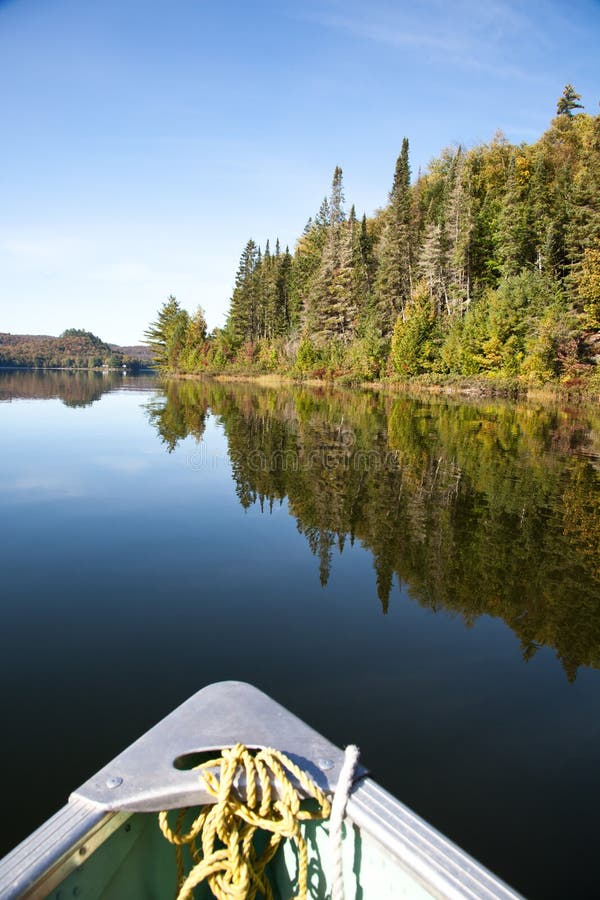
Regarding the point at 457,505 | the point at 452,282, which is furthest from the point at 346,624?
the point at 452,282

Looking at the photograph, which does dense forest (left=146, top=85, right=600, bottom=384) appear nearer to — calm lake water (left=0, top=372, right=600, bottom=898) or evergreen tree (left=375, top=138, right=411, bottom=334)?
evergreen tree (left=375, top=138, right=411, bottom=334)

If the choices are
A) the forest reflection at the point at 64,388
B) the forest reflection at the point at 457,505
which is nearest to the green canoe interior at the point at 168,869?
the forest reflection at the point at 457,505

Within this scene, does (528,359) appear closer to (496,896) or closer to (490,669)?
Result: (490,669)

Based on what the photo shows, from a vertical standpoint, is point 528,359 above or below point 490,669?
above

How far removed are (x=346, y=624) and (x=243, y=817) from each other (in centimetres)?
309

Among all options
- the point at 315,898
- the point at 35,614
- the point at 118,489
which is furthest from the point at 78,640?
the point at 118,489

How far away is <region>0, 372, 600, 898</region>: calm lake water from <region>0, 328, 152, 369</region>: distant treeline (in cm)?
10949

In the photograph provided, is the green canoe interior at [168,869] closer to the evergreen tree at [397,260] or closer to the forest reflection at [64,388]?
the forest reflection at [64,388]

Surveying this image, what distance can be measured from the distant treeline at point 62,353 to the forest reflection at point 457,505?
10479cm

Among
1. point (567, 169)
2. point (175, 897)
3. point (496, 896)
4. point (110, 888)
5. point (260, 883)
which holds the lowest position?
point (175, 897)

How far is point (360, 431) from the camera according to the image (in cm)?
1659

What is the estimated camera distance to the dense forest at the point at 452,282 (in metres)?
33.9

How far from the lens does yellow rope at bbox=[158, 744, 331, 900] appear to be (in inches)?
61.8

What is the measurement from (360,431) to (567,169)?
132 feet
